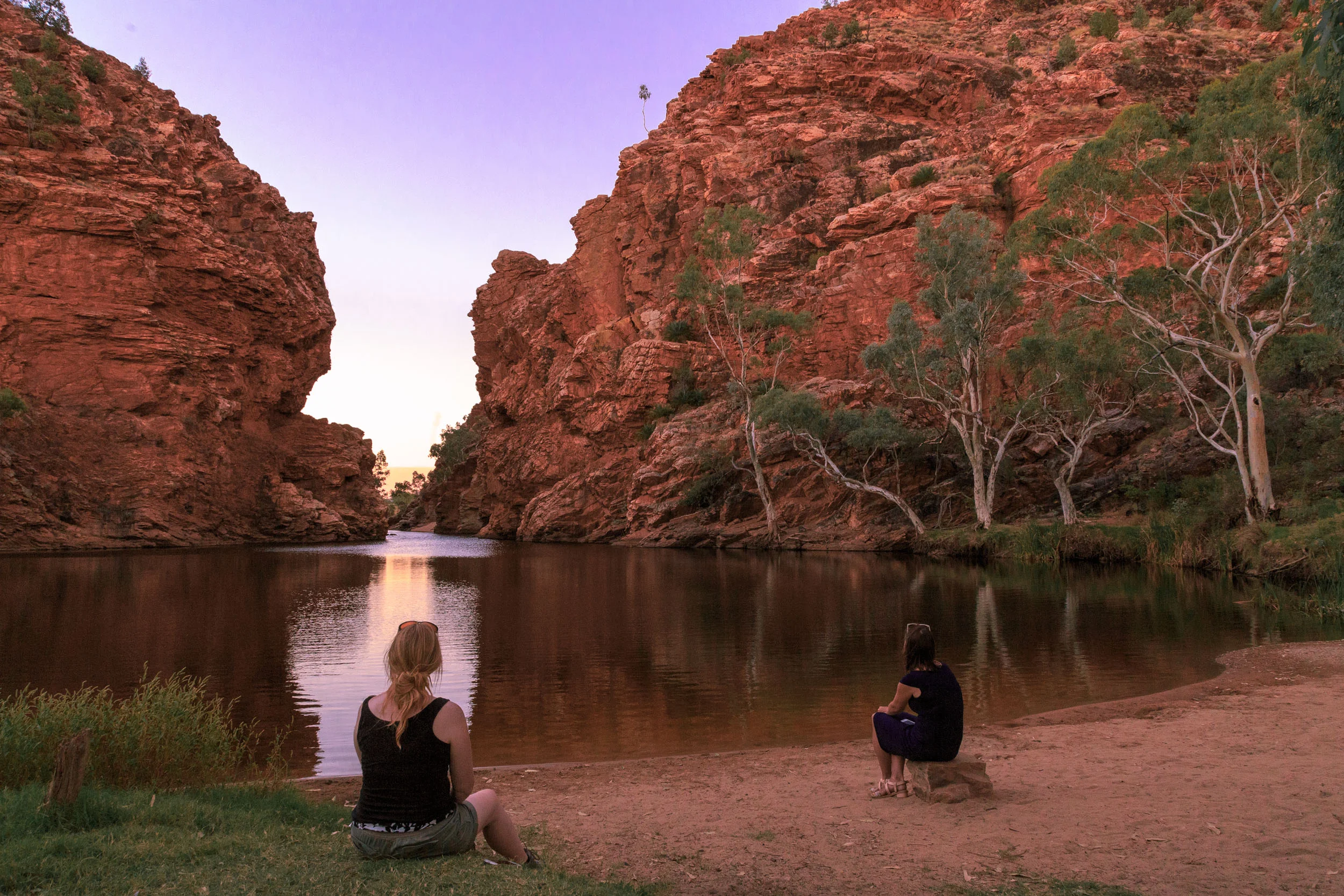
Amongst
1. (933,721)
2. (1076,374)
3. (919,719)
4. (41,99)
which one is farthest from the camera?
(41,99)

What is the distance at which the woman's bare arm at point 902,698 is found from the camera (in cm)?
Result: 655

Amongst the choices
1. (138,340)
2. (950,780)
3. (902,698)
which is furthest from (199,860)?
(138,340)

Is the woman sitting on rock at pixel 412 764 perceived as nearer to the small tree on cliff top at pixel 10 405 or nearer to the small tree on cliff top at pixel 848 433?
the small tree on cliff top at pixel 848 433

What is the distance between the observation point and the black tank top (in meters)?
4.41

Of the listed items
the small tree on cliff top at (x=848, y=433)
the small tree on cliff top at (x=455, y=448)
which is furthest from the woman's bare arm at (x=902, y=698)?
the small tree on cliff top at (x=455, y=448)

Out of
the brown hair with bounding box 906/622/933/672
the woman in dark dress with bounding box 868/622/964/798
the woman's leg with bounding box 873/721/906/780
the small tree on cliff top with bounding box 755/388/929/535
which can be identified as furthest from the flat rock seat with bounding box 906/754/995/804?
the small tree on cliff top with bounding box 755/388/929/535

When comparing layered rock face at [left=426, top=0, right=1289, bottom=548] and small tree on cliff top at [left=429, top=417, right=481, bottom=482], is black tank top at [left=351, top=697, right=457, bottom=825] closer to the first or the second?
layered rock face at [left=426, top=0, right=1289, bottom=548]

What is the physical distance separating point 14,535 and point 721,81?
222 feet

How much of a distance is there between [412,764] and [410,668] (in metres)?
0.49

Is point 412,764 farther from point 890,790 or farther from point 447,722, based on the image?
point 890,790

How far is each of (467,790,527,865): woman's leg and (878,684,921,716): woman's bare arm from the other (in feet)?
9.85

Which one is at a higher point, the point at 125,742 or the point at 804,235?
the point at 804,235

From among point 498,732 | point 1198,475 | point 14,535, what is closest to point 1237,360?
point 1198,475

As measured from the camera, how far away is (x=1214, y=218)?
2873cm
